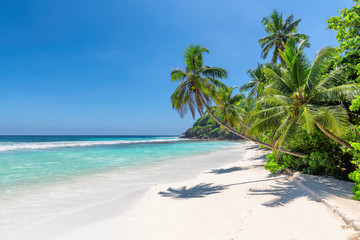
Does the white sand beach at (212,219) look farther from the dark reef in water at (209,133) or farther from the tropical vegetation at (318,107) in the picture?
the dark reef in water at (209,133)

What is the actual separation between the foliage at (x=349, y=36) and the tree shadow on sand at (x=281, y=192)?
4.71 m

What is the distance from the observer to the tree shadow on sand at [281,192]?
591cm

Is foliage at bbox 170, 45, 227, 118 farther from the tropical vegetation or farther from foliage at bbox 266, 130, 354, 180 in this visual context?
foliage at bbox 266, 130, 354, 180

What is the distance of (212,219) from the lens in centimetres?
525

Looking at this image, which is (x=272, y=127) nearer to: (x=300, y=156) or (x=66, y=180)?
(x=300, y=156)

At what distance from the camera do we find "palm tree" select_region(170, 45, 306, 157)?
12086 millimetres

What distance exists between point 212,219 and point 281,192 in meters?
3.20

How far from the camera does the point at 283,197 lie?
6270mm

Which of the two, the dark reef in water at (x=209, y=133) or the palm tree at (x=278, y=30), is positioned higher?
the palm tree at (x=278, y=30)

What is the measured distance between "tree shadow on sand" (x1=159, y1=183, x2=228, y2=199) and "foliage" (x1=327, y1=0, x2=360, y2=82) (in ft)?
22.4

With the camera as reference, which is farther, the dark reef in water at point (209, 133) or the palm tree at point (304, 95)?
the dark reef in water at point (209, 133)

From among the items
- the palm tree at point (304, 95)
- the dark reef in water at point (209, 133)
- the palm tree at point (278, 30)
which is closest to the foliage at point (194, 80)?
the palm tree at point (304, 95)

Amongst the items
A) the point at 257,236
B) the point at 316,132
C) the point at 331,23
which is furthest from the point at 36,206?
the point at 331,23

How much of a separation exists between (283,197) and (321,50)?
19.7 ft
